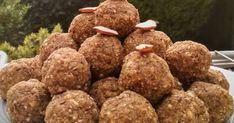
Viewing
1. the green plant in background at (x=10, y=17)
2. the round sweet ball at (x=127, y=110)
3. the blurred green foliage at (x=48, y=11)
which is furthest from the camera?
the blurred green foliage at (x=48, y=11)

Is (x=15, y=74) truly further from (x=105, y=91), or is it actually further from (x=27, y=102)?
(x=105, y=91)

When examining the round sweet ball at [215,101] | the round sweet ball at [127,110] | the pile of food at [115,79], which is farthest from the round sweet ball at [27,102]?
the round sweet ball at [215,101]

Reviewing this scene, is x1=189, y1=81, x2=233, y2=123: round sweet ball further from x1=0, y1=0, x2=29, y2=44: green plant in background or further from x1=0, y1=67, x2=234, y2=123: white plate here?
x1=0, y1=0, x2=29, y2=44: green plant in background

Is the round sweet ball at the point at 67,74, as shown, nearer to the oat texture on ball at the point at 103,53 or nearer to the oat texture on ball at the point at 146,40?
the oat texture on ball at the point at 103,53

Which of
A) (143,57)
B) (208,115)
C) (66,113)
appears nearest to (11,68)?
(66,113)

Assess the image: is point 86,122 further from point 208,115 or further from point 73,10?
point 73,10
